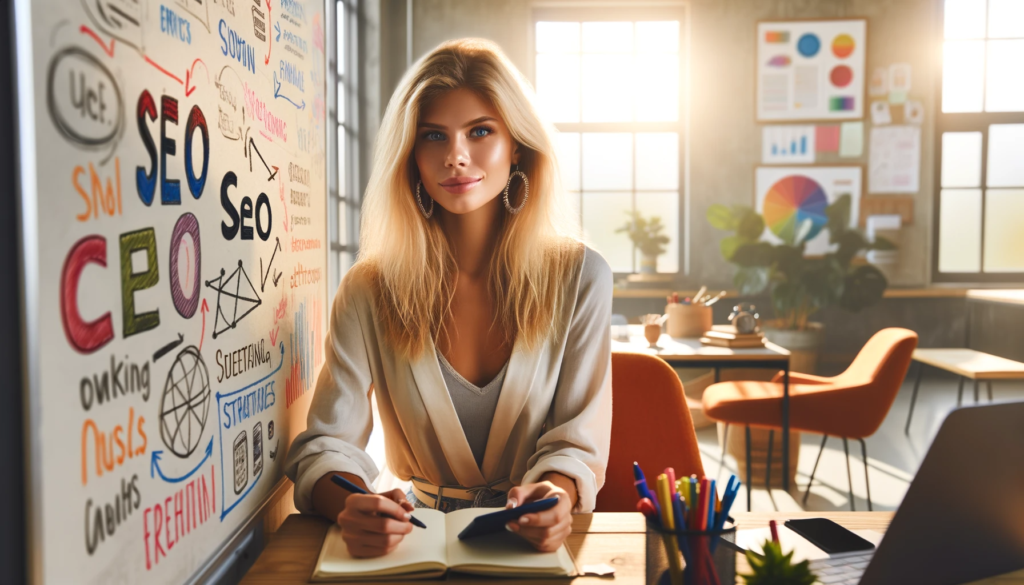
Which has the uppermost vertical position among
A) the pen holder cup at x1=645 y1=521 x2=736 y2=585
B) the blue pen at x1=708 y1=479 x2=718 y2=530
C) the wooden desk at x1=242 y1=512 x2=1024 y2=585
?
the blue pen at x1=708 y1=479 x2=718 y2=530

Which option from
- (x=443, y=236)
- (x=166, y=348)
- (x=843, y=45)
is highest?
(x=843, y=45)

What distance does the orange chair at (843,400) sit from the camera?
9.41 ft

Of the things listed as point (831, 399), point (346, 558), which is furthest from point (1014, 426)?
point (831, 399)

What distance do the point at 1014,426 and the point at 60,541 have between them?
0.85 m

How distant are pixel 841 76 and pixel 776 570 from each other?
6172 millimetres

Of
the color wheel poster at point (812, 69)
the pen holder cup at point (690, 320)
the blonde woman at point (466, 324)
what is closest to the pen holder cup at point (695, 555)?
the blonde woman at point (466, 324)

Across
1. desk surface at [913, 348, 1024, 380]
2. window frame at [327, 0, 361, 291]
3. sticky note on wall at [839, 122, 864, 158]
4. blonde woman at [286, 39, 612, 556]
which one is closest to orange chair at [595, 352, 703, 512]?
blonde woman at [286, 39, 612, 556]

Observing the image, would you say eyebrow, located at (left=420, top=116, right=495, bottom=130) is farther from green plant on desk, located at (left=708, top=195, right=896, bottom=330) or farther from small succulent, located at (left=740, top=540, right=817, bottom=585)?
green plant on desk, located at (left=708, top=195, right=896, bottom=330)

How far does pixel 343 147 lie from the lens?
3955 mm

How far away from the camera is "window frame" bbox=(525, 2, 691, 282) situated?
598 centimetres

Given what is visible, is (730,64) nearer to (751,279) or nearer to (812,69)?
(812,69)

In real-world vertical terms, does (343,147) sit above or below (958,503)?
above

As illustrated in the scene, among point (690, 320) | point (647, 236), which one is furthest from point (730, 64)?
point (690, 320)

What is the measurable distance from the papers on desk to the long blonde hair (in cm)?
48
